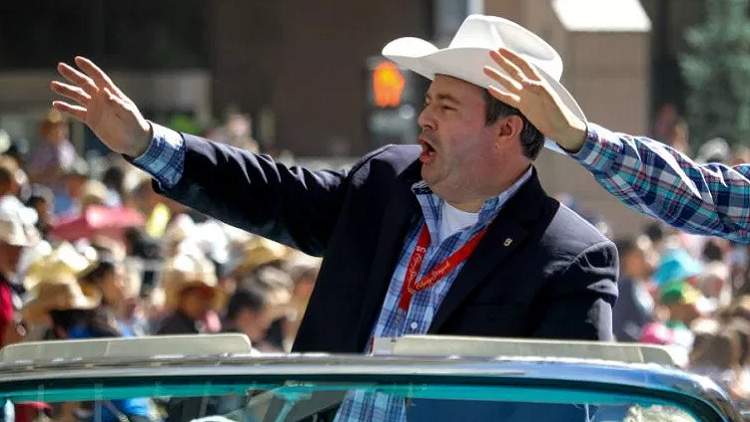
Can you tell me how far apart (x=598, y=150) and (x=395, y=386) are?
A: 1209 millimetres

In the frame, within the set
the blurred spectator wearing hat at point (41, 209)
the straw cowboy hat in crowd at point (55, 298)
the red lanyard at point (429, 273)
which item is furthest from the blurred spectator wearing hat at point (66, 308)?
the blurred spectator wearing hat at point (41, 209)

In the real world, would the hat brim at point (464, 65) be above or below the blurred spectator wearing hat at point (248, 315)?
above

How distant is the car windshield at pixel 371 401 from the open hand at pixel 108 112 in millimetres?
1314

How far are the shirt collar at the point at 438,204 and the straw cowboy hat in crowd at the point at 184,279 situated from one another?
4.60m

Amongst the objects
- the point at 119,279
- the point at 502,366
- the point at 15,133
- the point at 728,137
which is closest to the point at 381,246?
the point at 502,366

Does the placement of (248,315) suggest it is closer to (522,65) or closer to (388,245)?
(388,245)

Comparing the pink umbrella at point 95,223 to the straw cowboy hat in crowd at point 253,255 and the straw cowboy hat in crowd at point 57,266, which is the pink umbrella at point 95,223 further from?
the straw cowboy hat in crowd at point 57,266

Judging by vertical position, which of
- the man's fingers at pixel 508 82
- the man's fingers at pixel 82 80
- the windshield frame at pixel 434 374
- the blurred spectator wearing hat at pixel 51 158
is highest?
the man's fingers at pixel 508 82

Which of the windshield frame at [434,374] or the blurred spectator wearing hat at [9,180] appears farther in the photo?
the blurred spectator wearing hat at [9,180]

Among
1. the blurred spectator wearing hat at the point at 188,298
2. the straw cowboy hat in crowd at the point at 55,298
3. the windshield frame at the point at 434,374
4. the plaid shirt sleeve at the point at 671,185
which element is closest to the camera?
the windshield frame at the point at 434,374

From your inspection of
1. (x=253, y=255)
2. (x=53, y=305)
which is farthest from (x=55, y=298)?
(x=253, y=255)

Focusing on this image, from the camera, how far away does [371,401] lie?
3197 millimetres

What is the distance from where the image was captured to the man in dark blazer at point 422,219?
4281mm

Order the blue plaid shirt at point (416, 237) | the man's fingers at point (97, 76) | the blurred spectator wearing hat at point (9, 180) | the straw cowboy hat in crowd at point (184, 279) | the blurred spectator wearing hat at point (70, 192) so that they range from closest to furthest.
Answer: the blue plaid shirt at point (416, 237) < the man's fingers at point (97, 76) < the straw cowboy hat in crowd at point (184, 279) < the blurred spectator wearing hat at point (9, 180) < the blurred spectator wearing hat at point (70, 192)
